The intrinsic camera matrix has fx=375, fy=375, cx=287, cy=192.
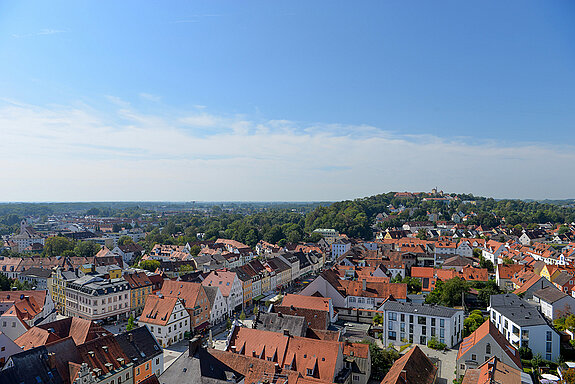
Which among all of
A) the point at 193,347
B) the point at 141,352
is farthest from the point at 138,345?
the point at 193,347

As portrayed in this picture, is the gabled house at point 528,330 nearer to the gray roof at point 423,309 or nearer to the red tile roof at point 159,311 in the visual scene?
the gray roof at point 423,309

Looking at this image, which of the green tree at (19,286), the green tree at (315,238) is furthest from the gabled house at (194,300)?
the green tree at (315,238)

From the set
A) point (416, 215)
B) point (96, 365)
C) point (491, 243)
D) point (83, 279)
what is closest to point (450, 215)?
point (416, 215)

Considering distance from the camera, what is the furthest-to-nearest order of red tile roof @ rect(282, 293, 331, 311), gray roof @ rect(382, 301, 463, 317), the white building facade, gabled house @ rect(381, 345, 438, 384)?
1. red tile roof @ rect(282, 293, 331, 311)
2. gray roof @ rect(382, 301, 463, 317)
3. the white building facade
4. gabled house @ rect(381, 345, 438, 384)

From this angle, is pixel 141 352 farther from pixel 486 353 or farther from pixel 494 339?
pixel 494 339

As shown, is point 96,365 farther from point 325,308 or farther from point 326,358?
point 325,308

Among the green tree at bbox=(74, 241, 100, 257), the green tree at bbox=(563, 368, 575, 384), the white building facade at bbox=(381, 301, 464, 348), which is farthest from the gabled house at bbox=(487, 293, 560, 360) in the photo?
the green tree at bbox=(74, 241, 100, 257)

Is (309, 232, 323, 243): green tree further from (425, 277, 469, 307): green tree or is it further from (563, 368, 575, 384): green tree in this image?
(563, 368, 575, 384): green tree
